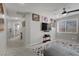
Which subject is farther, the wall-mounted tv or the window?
the wall-mounted tv

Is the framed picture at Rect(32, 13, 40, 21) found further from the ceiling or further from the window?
the window

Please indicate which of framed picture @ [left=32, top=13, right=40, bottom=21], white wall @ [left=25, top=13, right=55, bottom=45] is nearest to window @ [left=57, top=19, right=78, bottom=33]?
white wall @ [left=25, top=13, right=55, bottom=45]

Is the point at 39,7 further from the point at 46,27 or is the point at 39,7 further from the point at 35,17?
the point at 46,27

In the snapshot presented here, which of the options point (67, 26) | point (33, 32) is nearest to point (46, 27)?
point (33, 32)

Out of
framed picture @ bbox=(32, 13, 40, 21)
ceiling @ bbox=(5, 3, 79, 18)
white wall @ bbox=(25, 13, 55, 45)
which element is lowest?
white wall @ bbox=(25, 13, 55, 45)

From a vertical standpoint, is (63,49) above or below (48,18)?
below

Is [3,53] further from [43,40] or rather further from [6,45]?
[43,40]

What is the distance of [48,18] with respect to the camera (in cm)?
175

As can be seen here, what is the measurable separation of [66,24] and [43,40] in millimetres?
539

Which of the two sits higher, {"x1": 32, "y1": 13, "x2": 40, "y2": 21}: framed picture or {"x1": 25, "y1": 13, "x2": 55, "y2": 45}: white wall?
{"x1": 32, "y1": 13, "x2": 40, "y2": 21}: framed picture

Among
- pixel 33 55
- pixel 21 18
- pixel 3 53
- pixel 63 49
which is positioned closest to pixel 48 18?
pixel 21 18

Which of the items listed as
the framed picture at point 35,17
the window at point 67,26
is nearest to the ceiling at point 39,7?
the framed picture at point 35,17

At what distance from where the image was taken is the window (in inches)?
65.2

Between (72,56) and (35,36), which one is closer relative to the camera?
(72,56)
